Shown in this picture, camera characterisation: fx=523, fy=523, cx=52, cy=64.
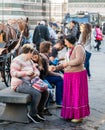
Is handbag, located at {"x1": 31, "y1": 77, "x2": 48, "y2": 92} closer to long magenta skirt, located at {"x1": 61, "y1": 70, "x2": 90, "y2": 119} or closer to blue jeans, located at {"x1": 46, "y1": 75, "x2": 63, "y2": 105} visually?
long magenta skirt, located at {"x1": 61, "y1": 70, "x2": 90, "y2": 119}

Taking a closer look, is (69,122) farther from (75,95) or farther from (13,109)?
(13,109)

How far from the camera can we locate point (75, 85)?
26.3 feet

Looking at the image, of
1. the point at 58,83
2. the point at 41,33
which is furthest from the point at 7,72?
the point at 41,33

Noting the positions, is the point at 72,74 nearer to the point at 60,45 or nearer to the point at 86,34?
the point at 86,34

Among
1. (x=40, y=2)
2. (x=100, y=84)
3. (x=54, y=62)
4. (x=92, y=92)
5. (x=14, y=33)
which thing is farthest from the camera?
(x=40, y=2)

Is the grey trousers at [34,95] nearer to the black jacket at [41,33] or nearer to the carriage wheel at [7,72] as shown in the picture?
the carriage wheel at [7,72]

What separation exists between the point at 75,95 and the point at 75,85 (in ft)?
0.52

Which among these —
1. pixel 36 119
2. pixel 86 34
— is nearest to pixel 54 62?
pixel 86 34

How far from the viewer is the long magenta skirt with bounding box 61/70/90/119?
8031 mm

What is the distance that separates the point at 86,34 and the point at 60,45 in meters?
1.29

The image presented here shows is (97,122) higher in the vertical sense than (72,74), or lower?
lower

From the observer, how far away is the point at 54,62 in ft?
32.2

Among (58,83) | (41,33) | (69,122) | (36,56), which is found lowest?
(69,122)

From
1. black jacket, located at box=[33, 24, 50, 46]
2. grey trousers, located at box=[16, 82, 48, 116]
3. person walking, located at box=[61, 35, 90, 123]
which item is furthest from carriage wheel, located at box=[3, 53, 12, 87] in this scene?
black jacket, located at box=[33, 24, 50, 46]
